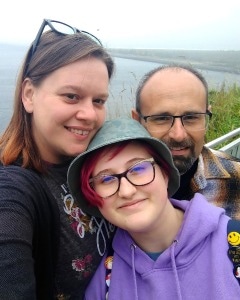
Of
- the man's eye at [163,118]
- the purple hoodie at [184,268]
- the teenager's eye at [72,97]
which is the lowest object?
the purple hoodie at [184,268]

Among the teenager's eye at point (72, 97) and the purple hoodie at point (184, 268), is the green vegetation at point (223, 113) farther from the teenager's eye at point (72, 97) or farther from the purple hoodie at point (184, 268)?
the teenager's eye at point (72, 97)

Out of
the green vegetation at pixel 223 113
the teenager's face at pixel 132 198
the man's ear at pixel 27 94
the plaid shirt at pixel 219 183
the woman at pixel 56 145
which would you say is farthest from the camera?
the green vegetation at pixel 223 113

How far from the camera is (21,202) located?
1.21m

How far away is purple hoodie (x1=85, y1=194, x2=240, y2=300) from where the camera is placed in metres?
1.44

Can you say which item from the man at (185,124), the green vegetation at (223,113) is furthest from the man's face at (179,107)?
the green vegetation at (223,113)

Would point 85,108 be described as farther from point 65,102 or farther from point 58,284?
point 58,284

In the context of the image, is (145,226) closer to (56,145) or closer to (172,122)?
(56,145)

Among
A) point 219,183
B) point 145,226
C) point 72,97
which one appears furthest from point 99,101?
point 219,183

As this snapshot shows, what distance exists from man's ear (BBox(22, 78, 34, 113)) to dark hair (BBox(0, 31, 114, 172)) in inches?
1.1

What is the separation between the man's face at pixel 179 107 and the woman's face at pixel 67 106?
2.17 feet

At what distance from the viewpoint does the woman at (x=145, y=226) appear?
1464 millimetres

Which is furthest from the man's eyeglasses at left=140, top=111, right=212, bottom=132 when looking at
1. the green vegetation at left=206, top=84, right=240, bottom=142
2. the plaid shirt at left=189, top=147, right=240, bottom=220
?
the green vegetation at left=206, top=84, right=240, bottom=142

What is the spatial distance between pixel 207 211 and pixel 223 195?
28.5 inches

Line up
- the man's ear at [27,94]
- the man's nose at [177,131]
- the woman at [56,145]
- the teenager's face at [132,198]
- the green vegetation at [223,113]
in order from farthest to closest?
the green vegetation at [223,113]
the man's nose at [177,131]
the man's ear at [27,94]
the teenager's face at [132,198]
the woman at [56,145]
